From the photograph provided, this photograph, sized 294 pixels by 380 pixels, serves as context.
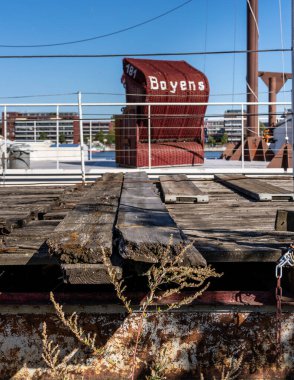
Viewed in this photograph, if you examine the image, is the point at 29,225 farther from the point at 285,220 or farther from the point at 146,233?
the point at 285,220

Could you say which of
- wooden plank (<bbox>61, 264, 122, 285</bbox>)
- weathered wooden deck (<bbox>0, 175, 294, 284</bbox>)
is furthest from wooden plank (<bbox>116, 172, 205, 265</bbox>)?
wooden plank (<bbox>61, 264, 122, 285</bbox>)

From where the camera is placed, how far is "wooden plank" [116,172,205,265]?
88.7 inches

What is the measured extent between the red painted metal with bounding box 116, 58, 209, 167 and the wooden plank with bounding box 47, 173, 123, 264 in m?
9.37

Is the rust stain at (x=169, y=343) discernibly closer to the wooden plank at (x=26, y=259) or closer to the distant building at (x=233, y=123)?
the wooden plank at (x=26, y=259)

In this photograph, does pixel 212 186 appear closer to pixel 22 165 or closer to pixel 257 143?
pixel 22 165

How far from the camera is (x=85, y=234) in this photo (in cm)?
264

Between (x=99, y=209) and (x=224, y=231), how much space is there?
978 mm

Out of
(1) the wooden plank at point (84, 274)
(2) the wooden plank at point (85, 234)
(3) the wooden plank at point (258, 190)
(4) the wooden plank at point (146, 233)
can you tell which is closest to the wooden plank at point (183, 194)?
(3) the wooden plank at point (258, 190)

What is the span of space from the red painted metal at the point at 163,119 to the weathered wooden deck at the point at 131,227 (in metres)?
8.04

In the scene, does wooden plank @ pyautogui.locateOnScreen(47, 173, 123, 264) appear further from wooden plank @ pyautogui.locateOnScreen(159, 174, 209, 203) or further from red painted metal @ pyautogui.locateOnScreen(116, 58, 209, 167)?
red painted metal @ pyautogui.locateOnScreen(116, 58, 209, 167)

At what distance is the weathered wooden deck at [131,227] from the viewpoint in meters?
2.54

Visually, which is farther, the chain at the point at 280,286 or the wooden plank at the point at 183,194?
the wooden plank at the point at 183,194

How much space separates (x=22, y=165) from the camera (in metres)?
14.1

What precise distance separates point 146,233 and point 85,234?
339 millimetres
